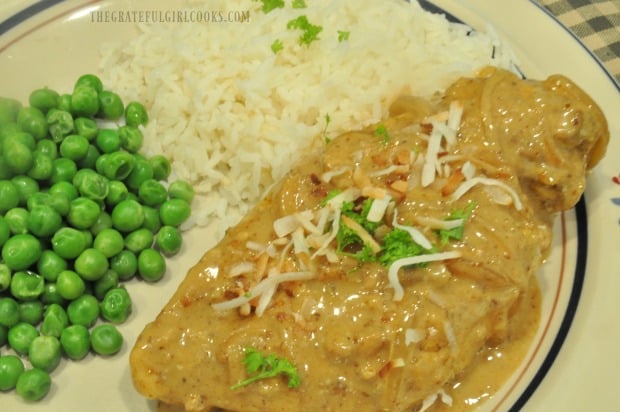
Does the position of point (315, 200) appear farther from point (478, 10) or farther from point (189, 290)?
point (478, 10)

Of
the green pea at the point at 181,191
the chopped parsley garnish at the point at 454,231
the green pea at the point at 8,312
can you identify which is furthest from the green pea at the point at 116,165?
the chopped parsley garnish at the point at 454,231

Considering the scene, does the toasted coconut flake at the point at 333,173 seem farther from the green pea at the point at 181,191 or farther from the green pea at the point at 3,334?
the green pea at the point at 3,334

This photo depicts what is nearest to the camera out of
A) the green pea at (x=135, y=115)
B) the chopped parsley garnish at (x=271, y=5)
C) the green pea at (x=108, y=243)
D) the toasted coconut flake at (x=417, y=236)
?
the toasted coconut flake at (x=417, y=236)

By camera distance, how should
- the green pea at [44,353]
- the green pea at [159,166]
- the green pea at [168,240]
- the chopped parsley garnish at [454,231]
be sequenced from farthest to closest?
the green pea at [159,166], the green pea at [168,240], the green pea at [44,353], the chopped parsley garnish at [454,231]

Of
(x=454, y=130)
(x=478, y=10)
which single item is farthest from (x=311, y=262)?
(x=478, y=10)

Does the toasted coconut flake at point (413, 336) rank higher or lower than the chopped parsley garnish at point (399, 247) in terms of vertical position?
lower

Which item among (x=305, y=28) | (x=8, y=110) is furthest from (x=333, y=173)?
(x=8, y=110)

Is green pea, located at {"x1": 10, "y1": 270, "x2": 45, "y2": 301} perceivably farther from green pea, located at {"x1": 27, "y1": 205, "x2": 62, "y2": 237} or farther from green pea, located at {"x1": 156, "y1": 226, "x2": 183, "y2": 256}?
green pea, located at {"x1": 156, "y1": 226, "x2": 183, "y2": 256}

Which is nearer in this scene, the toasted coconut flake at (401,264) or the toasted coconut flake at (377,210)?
the toasted coconut flake at (401,264)
